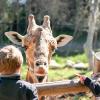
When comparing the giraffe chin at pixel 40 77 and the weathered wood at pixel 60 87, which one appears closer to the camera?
the weathered wood at pixel 60 87

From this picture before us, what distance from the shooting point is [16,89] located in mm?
3264

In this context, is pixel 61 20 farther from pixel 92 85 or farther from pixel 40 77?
pixel 92 85

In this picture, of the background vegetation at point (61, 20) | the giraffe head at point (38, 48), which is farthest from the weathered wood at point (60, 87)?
the background vegetation at point (61, 20)

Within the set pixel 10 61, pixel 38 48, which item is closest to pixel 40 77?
pixel 38 48

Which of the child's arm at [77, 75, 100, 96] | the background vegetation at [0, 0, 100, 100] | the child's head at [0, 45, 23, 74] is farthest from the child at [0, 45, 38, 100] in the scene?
the background vegetation at [0, 0, 100, 100]

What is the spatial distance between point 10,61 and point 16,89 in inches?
9.3

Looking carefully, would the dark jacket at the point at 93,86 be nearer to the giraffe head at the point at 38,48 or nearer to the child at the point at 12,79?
the child at the point at 12,79

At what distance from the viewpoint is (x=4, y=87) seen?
329cm

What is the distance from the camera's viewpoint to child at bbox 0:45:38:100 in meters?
3.18

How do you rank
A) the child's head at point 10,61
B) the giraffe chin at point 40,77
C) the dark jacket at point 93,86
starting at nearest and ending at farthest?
the child's head at point 10,61, the dark jacket at point 93,86, the giraffe chin at point 40,77

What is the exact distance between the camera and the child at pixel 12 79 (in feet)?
10.4

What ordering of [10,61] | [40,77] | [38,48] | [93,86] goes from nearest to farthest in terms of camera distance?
[10,61] → [93,86] → [40,77] → [38,48]

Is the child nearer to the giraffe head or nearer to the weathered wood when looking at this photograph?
the weathered wood

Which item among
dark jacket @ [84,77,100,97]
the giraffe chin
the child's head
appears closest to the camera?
the child's head
